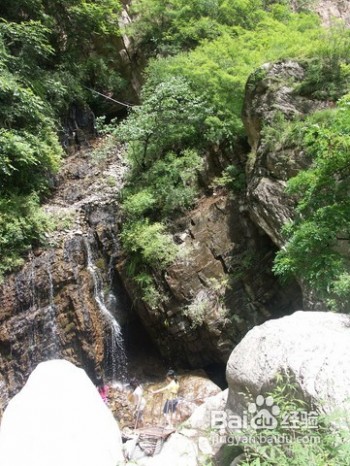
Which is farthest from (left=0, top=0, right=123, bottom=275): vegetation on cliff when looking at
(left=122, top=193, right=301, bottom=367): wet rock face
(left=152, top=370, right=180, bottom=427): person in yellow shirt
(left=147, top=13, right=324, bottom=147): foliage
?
(left=152, top=370, right=180, bottom=427): person in yellow shirt

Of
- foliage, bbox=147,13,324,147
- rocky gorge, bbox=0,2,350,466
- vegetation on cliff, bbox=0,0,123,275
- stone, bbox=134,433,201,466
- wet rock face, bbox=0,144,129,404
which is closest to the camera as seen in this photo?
stone, bbox=134,433,201,466

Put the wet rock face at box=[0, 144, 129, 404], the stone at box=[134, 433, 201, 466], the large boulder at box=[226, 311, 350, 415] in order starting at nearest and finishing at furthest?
the large boulder at box=[226, 311, 350, 415]
the stone at box=[134, 433, 201, 466]
the wet rock face at box=[0, 144, 129, 404]

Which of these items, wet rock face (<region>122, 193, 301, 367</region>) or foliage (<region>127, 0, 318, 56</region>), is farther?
foliage (<region>127, 0, 318, 56</region>)

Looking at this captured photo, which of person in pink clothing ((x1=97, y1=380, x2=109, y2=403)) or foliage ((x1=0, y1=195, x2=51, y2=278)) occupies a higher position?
foliage ((x1=0, y1=195, x2=51, y2=278))

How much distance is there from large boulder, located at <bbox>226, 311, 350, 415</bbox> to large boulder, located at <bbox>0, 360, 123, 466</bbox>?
1386 mm

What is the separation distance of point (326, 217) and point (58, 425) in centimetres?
324

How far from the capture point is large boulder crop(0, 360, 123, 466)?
278 centimetres

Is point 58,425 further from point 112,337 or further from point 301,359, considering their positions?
point 112,337

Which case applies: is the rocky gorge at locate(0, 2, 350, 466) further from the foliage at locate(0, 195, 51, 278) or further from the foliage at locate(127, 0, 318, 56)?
the foliage at locate(127, 0, 318, 56)

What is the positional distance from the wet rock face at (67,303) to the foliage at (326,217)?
521 cm

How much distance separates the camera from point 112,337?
817 centimetres

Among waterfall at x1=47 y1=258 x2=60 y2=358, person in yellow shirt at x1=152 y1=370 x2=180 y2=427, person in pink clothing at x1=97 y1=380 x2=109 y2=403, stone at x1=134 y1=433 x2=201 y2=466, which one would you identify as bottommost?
person in pink clothing at x1=97 y1=380 x2=109 y2=403

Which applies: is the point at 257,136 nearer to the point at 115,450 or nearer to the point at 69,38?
the point at 115,450

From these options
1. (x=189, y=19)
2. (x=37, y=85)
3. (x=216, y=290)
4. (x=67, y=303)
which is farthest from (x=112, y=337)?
(x=189, y=19)
